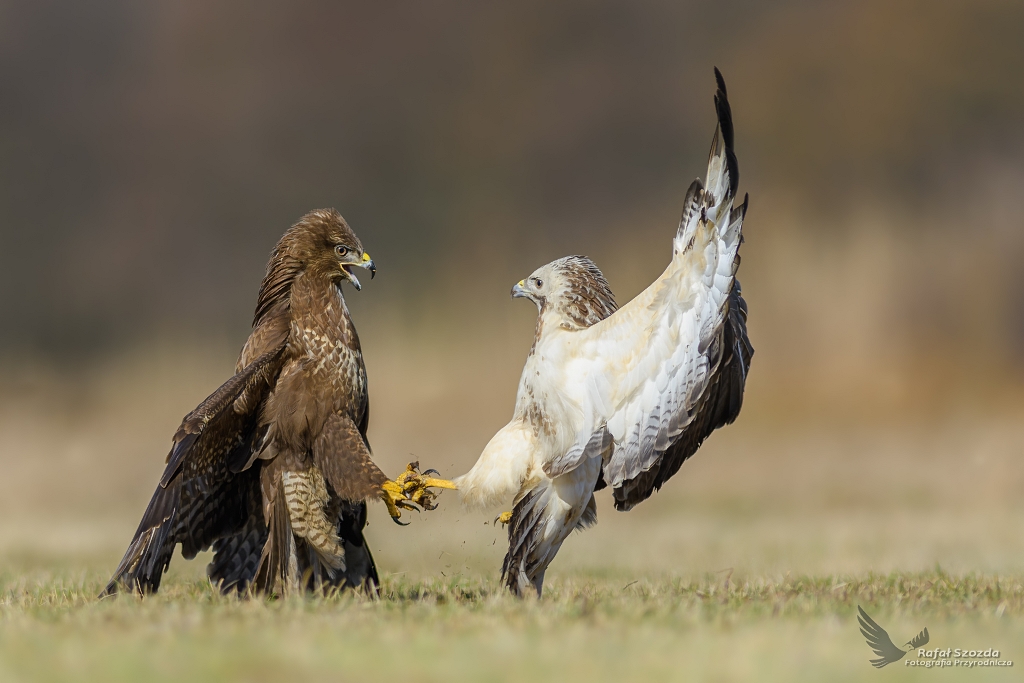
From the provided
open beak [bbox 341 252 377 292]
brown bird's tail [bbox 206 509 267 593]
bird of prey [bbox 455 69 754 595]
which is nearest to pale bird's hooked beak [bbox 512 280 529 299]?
bird of prey [bbox 455 69 754 595]

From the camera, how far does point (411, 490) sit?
4672 mm

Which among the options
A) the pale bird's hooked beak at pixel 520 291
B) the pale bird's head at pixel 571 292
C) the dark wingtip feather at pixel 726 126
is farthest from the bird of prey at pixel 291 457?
the dark wingtip feather at pixel 726 126

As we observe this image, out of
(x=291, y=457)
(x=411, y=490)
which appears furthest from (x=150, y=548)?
(x=411, y=490)

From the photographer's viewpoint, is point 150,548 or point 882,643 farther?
point 150,548

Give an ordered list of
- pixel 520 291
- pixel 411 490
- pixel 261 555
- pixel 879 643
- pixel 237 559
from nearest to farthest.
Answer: pixel 879 643
pixel 411 490
pixel 261 555
pixel 520 291
pixel 237 559

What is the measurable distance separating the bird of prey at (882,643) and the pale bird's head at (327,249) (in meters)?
2.92

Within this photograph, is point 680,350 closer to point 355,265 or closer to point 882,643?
point 882,643

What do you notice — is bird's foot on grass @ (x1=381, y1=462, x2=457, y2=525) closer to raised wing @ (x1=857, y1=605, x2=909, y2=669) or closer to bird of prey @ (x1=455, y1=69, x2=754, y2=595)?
bird of prey @ (x1=455, y1=69, x2=754, y2=595)

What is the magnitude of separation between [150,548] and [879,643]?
312 cm

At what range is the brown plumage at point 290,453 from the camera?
4617mm

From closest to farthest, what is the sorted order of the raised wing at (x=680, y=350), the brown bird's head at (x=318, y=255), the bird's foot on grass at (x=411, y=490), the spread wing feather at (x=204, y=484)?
1. the raised wing at (x=680, y=350)
2. the spread wing feather at (x=204, y=484)
3. the bird's foot on grass at (x=411, y=490)
4. the brown bird's head at (x=318, y=255)

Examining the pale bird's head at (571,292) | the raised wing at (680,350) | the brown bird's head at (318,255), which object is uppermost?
the brown bird's head at (318,255)

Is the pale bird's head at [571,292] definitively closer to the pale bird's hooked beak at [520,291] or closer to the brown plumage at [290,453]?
the pale bird's hooked beak at [520,291]

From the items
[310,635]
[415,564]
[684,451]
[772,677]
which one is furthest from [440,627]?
[415,564]
